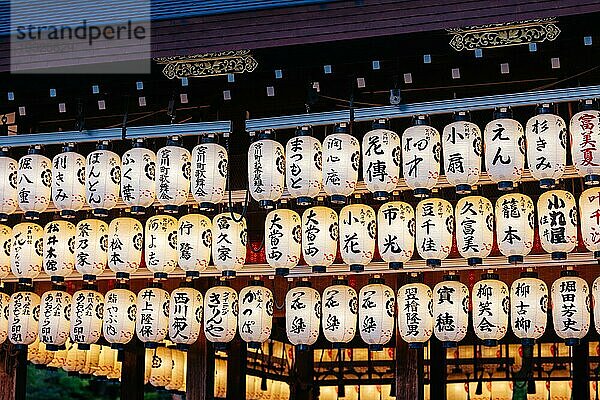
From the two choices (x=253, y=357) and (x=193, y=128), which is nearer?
(x=193, y=128)

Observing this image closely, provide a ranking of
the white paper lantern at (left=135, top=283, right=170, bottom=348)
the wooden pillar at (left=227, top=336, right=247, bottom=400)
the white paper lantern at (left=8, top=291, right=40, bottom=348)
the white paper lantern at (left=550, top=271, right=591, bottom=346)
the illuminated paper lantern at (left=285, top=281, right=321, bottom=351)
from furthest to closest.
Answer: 1. the wooden pillar at (left=227, top=336, right=247, bottom=400)
2. the white paper lantern at (left=8, top=291, right=40, bottom=348)
3. the white paper lantern at (left=135, top=283, right=170, bottom=348)
4. the illuminated paper lantern at (left=285, top=281, right=321, bottom=351)
5. the white paper lantern at (left=550, top=271, right=591, bottom=346)

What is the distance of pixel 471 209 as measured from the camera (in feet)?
31.0

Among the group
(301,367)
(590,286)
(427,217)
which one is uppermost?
(427,217)

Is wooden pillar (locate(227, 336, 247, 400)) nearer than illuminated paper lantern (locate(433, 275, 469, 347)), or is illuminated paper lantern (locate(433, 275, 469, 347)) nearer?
illuminated paper lantern (locate(433, 275, 469, 347))

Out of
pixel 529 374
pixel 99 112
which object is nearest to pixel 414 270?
pixel 529 374

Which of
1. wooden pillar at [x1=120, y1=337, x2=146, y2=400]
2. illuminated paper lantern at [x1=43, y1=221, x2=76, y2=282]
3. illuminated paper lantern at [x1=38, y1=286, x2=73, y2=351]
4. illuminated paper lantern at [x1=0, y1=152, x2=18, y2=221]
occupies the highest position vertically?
illuminated paper lantern at [x1=0, y1=152, x2=18, y2=221]

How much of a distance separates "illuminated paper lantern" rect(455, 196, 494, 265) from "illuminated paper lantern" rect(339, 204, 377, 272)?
819 millimetres

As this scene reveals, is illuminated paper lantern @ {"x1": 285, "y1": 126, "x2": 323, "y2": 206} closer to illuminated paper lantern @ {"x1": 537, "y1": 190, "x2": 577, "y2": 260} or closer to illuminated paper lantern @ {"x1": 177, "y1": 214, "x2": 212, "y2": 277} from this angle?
illuminated paper lantern @ {"x1": 177, "y1": 214, "x2": 212, "y2": 277}

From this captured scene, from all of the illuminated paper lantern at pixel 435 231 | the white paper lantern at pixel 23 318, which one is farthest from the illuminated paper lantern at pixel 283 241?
the white paper lantern at pixel 23 318

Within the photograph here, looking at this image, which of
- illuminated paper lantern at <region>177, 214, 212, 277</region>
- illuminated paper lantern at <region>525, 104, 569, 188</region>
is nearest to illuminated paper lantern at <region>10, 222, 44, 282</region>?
illuminated paper lantern at <region>177, 214, 212, 277</region>

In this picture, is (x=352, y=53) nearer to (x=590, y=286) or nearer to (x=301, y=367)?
(x=590, y=286)

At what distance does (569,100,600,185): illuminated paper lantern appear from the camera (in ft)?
29.5

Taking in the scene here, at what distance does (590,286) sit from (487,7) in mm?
2950

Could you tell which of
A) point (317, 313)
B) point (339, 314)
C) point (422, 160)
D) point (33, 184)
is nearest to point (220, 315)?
point (317, 313)
